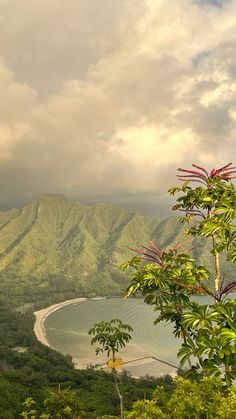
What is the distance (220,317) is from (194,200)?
2951 mm

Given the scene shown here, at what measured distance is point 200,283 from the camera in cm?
764

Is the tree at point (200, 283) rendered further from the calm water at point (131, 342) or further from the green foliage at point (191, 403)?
the calm water at point (131, 342)

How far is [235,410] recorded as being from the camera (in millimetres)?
4426

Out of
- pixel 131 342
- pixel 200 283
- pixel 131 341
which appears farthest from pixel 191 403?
pixel 131 341

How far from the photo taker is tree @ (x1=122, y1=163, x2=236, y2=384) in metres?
5.57

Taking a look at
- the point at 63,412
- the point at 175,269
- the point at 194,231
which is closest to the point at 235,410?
the point at 175,269

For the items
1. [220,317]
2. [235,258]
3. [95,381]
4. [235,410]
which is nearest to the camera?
[235,410]

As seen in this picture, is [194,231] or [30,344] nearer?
[194,231]

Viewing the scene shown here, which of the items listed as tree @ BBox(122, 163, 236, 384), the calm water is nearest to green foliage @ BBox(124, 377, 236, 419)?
tree @ BBox(122, 163, 236, 384)

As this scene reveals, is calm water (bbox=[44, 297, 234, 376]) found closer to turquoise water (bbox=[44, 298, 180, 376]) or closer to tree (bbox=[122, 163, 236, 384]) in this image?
turquoise water (bbox=[44, 298, 180, 376])

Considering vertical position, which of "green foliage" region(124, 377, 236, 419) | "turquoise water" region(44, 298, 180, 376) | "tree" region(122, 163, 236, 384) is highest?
"tree" region(122, 163, 236, 384)

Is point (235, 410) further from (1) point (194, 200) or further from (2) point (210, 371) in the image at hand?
(1) point (194, 200)

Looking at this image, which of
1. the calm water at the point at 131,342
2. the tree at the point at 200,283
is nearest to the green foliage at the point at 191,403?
the tree at the point at 200,283

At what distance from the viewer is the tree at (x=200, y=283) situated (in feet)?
18.3
